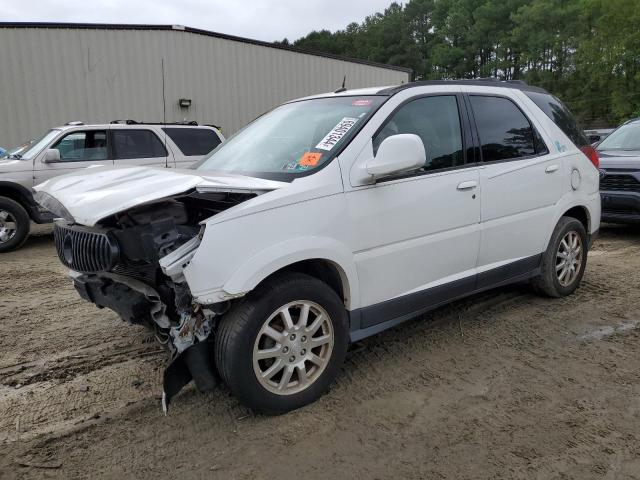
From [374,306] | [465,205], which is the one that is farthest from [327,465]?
[465,205]

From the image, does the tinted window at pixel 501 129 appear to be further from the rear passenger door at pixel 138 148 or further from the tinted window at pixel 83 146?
the tinted window at pixel 83 146

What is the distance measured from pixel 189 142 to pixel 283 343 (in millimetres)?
7025

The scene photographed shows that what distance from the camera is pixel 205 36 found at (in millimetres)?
15766

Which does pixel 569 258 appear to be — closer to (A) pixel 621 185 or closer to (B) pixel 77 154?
(A) pixel 621 185

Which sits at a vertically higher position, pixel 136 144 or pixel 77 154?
pixel 136 144

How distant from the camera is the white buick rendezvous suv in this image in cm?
276

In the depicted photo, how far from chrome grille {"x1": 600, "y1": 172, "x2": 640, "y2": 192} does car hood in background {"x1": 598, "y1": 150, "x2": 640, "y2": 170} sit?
15 cm

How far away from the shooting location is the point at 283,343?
293cm

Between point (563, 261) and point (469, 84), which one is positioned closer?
point (469, 84)

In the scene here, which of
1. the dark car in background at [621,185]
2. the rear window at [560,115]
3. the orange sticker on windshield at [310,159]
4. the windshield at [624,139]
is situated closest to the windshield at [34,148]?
the orange sticker on windshield at [310,159]

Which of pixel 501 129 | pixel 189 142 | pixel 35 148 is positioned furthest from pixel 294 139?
pixel 35 148

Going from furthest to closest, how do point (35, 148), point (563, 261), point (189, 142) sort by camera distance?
point (189, 142)
point (35, 148)
point (563, 261)

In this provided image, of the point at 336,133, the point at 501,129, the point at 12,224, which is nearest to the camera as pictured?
the point at 336,133

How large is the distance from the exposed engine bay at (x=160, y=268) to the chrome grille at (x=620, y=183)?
664 cm
